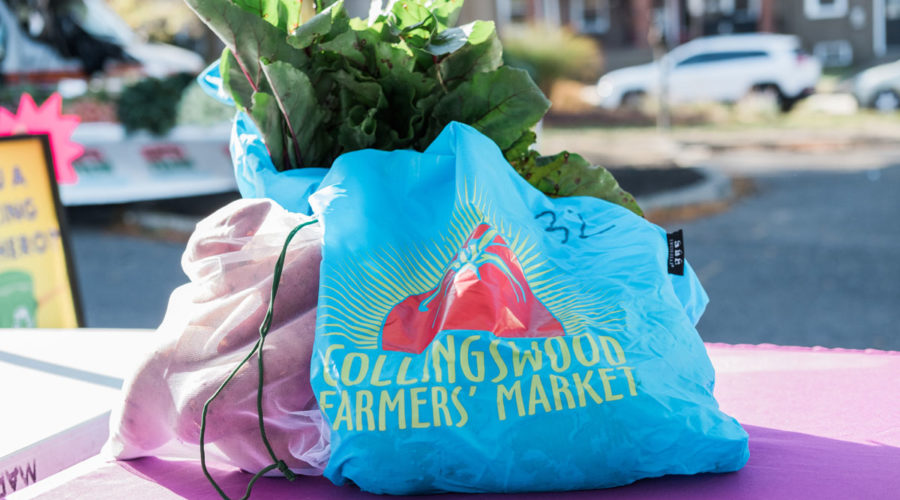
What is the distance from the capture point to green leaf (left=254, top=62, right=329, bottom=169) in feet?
5.79

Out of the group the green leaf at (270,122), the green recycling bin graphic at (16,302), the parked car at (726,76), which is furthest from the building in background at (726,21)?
the green leaf at (270,122)

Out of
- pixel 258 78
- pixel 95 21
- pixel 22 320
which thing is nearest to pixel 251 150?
pixel 258 78

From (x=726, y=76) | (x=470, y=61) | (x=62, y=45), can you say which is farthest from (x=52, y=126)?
(x=726, y=76)

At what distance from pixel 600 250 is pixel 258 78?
2.47ft

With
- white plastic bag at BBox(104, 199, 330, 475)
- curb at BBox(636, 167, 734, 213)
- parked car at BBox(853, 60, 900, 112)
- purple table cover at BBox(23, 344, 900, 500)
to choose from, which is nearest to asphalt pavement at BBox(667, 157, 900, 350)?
curb at BBox(636, 167, 734, 213)

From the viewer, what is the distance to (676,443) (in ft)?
5.01

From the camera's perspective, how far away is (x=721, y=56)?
20.7m

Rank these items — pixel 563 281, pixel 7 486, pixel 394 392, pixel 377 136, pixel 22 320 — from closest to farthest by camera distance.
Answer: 1. pixel 394 392
2. pixel 563 281
3. pixel 7 486
4. pixel 377 136
5. pixel 22 320

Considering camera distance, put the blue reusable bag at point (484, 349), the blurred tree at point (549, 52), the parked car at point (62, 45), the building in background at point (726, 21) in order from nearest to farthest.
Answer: the blue reusable bag at point (484, 349), the parked car at point (62, 45), the blurred tree at point (549, 52), the building in background at point (726, 21)

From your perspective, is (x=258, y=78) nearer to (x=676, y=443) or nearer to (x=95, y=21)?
(x=676, y=443)

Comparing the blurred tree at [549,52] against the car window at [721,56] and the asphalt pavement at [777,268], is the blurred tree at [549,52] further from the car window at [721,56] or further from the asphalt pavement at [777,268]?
the asphalt pavement at [777,268]

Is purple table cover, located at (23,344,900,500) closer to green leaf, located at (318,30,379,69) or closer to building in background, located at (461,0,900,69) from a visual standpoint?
green leaf, located at (318,30,379,69)

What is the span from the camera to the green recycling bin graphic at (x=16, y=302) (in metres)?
3.67

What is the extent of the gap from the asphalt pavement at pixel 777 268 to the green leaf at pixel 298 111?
12.9ft
